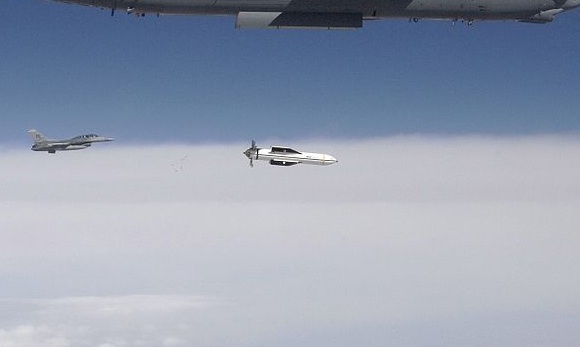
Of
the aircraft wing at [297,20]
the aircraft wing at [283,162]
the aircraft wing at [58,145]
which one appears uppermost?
the aircraft wing at [297,20]

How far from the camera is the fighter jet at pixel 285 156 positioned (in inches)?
1900

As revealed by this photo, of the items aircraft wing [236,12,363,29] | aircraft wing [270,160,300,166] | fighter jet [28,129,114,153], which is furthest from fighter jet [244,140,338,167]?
fighter jet [28,129,114,153]

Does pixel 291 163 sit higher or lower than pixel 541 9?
lower

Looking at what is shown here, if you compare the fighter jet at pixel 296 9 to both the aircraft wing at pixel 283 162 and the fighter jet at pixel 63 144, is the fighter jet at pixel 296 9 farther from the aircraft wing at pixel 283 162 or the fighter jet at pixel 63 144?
the fighter jet at pixel 63 144

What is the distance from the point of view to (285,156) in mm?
48625

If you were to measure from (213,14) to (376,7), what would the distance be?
1104 centimetres

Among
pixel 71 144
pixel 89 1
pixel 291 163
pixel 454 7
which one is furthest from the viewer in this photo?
pixel 71 144

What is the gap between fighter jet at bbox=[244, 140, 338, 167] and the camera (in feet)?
158

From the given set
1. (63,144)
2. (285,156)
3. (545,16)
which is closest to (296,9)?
(285,156)

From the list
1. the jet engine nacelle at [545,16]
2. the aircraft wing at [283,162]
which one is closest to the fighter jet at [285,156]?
the aircraft wing at [283,162]

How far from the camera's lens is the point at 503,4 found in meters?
45.8

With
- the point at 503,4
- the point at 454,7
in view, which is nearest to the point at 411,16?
the point at 454,7

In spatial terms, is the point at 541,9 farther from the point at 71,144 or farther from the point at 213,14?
the point at 71,144

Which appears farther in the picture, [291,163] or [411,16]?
[291,163]
